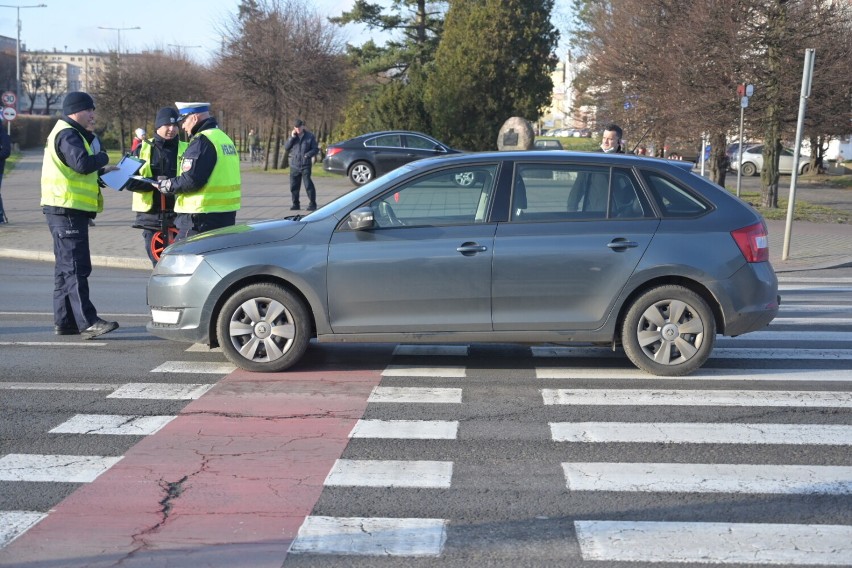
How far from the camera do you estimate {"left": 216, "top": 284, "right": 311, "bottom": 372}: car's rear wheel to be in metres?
7.73

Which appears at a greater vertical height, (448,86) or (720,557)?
(448,86)

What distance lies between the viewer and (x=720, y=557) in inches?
172

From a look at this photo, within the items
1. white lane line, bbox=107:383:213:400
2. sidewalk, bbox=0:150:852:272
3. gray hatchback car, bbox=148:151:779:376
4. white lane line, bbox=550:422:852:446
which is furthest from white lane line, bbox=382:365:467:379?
sidewalk, bbox=0:150:852:272

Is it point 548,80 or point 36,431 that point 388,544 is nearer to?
point 36,431

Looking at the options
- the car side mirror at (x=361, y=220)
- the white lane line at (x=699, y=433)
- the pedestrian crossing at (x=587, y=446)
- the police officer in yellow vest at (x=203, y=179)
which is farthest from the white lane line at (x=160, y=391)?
the white lane line at (x=699, y=433)

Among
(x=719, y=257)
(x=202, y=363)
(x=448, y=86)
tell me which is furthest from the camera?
(x=448, y=86)

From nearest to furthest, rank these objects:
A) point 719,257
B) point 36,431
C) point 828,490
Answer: point 828,490, point 36,431, point 719,257

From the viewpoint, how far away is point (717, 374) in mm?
7914

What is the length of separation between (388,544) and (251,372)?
3563 mm

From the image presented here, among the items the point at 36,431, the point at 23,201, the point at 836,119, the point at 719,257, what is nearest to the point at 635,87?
the point at 836,119

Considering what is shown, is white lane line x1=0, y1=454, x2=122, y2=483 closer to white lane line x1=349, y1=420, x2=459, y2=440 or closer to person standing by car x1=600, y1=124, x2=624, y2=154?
white lane line x1=349, y1=420, x2=459, y2=440

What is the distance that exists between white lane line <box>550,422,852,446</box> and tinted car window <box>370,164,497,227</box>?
1948 millimetres

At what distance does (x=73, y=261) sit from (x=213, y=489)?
4.46m

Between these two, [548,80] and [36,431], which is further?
[548,80]
